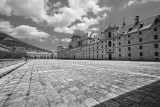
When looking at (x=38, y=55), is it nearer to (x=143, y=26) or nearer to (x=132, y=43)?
(x=132, y=43)

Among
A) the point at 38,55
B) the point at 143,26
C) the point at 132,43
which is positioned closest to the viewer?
the point at 143,26

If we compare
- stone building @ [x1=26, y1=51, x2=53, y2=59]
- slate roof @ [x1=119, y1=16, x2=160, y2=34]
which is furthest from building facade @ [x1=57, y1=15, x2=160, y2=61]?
stone building @ [x1=26, y1=51, x2=53, y2=59]

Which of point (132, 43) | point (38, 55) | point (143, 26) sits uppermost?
point (143, 26)

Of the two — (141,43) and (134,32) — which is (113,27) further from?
(141,43)

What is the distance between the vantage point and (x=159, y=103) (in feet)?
7.50

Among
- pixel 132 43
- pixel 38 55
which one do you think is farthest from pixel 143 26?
pixel 38 55

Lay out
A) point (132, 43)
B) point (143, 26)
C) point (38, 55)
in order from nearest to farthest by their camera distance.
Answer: point (143, 26), point (132, 43), point (38, 55)

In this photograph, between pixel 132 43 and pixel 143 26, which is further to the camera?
pixel 132 43

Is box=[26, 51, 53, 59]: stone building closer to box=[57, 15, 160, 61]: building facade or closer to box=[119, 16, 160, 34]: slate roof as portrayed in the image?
box=[57, 15, 160, 61]: building facade

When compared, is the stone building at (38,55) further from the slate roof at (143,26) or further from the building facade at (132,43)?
the slate roof at (143,26)

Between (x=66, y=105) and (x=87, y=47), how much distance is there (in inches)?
2056

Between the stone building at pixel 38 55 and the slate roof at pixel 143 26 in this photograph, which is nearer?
the slate roof at pixel 143 26

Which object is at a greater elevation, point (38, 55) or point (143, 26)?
point (143, 26)

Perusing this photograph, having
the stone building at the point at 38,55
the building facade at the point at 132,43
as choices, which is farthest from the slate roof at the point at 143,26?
the stone building at the point at 38,55
